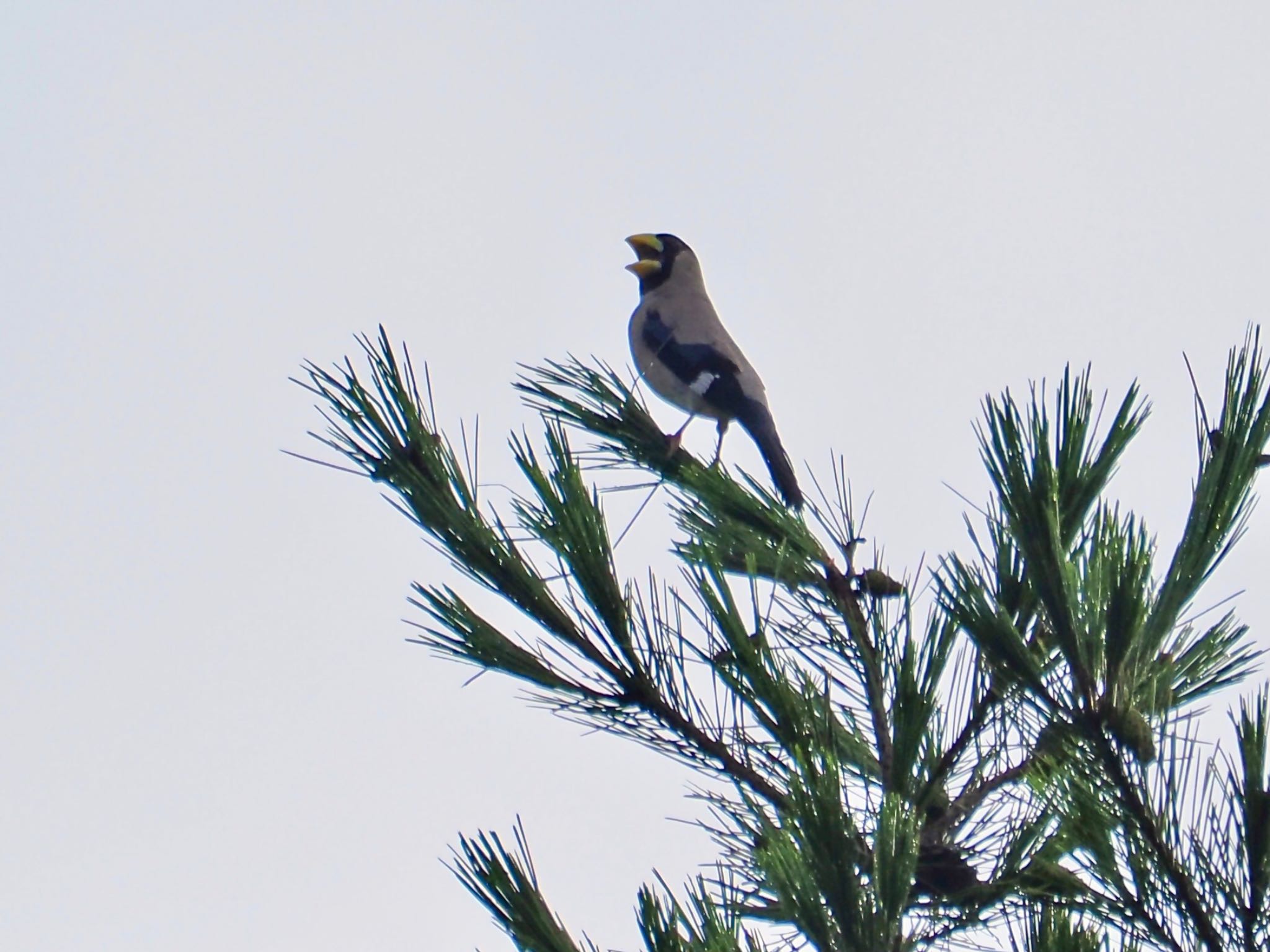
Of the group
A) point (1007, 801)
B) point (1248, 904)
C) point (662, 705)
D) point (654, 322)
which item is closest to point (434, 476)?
point (662, 705)

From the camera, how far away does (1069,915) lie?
1576mm

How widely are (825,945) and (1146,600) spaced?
522mm

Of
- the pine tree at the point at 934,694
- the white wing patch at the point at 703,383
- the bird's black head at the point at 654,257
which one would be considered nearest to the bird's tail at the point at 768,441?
the white wing patch at the point at 703,383

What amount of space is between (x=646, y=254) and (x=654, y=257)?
70mm

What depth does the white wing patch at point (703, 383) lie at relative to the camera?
15.2 feet

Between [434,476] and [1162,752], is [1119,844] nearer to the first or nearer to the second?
[1162,752]

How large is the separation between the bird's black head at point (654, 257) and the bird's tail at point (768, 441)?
2387 mm

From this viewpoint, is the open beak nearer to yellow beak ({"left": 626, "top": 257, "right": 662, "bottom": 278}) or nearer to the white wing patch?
yellow beak ({"left": 626, "top": 257, "right": 662, "bottom": 278})

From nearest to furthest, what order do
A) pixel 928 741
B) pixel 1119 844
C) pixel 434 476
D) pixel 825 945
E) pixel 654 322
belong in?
pixel 825 945 → pixel 1119 844 → pixel 928 741 → pixel 434 476 → pixel 654 322

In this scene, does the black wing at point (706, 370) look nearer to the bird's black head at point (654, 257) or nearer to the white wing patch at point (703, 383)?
the white wing patch at point (703, 383)

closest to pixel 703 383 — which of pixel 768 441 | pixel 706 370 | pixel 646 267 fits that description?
pixel 706 370

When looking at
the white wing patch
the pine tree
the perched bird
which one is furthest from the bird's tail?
the pine tree

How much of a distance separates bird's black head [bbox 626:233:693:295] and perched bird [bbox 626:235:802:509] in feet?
0.17

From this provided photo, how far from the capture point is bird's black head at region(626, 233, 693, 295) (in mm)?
6727
